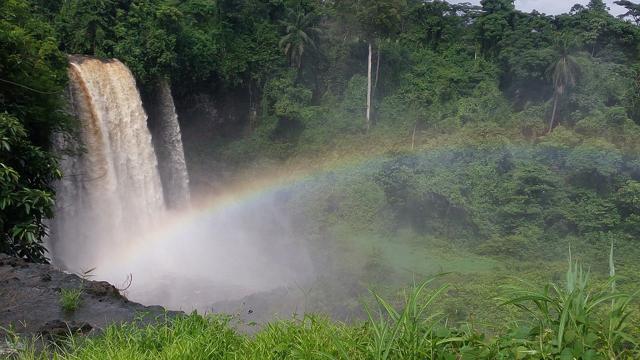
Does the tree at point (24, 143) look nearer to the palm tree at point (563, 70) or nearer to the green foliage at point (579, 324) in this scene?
the green foliage at point (579, 324)

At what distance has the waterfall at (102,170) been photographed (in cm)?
1513

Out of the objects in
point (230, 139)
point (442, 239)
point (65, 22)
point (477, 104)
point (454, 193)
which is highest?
point (65, 22)

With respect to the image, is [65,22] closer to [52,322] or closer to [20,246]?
[20,246]

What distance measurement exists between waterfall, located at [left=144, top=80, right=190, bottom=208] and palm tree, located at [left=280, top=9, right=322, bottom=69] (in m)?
8.35

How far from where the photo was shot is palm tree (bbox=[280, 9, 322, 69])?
27.4 metres

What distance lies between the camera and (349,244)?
2123 centimetres

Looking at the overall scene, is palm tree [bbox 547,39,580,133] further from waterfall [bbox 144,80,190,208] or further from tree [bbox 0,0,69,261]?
tree [bbox 0,0,69,261]

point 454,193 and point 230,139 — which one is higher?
point 230,139

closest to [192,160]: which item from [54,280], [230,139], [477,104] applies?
[230,139]

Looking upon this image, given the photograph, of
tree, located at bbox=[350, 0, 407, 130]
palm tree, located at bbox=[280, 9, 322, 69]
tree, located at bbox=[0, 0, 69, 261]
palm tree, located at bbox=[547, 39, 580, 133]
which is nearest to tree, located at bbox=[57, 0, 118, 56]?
tree, located at bbox=[0, 0, 69, 261]

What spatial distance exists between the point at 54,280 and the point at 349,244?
53.7ft

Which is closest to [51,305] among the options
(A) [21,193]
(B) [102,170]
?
(A) [21,193]

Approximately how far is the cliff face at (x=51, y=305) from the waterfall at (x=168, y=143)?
638 inches

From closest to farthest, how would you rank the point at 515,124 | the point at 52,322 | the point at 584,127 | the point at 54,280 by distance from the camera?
the point at 52,322
the point at 54,280
the point at 584,127
the point at 515,124
